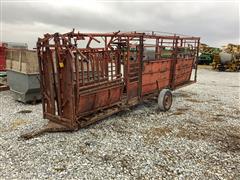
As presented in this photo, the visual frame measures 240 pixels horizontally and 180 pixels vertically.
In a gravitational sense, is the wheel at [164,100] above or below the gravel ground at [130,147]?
above

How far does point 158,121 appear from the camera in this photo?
7.49 meters

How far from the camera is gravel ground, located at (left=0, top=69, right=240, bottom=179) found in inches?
180

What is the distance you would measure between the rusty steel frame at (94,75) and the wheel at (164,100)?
0.41 metres

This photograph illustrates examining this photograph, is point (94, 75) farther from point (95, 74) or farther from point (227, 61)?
point (227, 61)

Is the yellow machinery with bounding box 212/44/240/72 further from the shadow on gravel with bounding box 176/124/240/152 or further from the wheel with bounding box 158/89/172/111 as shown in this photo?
the shadow on gravel with bounding box 176/124/240/152

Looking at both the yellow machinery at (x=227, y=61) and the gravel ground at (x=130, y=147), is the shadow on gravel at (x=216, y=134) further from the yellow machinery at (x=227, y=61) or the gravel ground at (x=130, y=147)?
the yellow machinery at (x=227, y=61)

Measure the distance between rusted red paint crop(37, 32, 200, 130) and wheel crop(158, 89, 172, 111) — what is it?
0.42 m

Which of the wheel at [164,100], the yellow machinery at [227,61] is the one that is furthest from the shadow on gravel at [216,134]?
the yellow machinery at [227,61]

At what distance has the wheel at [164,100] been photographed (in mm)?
8273

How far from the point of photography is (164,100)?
8352 millimetres

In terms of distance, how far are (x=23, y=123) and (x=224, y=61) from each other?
20744 mm

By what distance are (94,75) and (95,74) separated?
0.27ft

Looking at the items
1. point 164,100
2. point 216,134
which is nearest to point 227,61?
point 164,100

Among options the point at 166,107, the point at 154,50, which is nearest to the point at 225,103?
the point at 166,107
